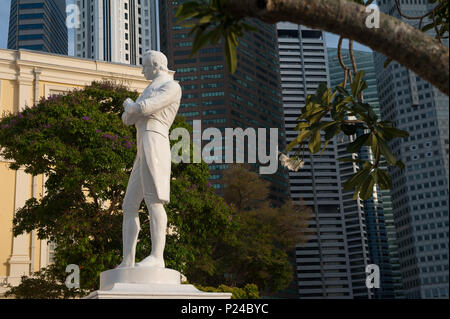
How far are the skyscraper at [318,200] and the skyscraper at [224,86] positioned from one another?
18320mm

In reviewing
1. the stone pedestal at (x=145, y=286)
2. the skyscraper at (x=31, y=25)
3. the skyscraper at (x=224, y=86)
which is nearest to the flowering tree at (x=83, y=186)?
the stone pedestal at (x=145, y=286)

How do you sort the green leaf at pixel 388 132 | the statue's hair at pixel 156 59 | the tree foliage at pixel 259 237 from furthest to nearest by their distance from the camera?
1. the tree foliage at pixel 259 237
2. the statue's hair at pixel 156 59
3. the green leaf at pixel 388 132

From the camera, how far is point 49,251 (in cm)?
2270

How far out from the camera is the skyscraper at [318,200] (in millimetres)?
130125

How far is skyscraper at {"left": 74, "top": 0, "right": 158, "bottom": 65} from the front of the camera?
95.0m

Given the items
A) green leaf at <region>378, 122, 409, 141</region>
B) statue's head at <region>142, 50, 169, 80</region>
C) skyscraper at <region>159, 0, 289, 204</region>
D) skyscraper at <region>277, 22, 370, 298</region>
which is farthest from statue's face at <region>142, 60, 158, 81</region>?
skyscraper at <region>277, 22, 370, 298</region>

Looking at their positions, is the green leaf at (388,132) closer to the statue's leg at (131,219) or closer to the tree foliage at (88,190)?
the statue's leg at (131,219)

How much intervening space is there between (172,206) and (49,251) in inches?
368

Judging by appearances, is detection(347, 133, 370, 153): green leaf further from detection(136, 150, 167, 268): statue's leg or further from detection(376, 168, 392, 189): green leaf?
detection(136, 150, 167, 268): statue's leg

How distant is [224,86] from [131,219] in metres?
90.9

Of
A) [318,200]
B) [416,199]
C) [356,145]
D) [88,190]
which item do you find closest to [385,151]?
[356,145]

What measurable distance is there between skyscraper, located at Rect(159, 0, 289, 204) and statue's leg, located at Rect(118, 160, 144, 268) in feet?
270

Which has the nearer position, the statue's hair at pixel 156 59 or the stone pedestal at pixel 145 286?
the stone pedestal at pixel 145 286
